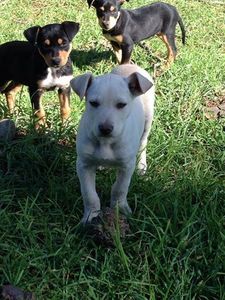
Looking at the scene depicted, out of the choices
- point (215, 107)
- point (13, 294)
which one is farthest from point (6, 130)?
point (215, 107)

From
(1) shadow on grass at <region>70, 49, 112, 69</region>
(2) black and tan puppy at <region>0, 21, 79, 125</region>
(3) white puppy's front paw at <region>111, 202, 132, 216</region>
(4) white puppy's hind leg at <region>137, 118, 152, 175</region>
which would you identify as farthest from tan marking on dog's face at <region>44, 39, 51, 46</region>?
(3) white puppy's front paw at <region>111, 202, 132, 216</region>

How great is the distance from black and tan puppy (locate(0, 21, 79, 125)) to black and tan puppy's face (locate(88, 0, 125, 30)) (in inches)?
70.3

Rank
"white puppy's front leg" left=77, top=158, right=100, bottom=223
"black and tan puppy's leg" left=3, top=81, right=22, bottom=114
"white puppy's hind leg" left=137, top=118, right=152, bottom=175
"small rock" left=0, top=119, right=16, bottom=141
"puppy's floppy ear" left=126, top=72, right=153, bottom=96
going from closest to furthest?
"puppy's floppy ear" left=126, top=72, right=153, bottom=96 → "white puppy's front leg" left=77, top=158, right=100, bottom=223 → "white puppy's hind leg" left=137, top=118, right=152, bottom=175 → "small rock" left=0, top=119, right=16, bottom=141 → "black and tan puppy's leg" left=3, top=81, right=22, bottom=114

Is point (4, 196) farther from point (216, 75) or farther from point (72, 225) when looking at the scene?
point (216, 75)

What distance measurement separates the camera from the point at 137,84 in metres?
3.63

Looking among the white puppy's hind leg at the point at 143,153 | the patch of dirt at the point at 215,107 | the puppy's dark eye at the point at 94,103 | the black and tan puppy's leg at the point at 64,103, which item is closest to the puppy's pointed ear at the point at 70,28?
the black and tan puppy's leg at the point at 64,103

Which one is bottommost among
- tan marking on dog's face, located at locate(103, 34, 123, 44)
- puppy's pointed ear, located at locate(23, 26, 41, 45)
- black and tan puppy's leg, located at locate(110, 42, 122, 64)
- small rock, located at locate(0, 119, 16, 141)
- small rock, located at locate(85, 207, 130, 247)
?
black and tan puppy's leg, located at locate(110, 42, 122, 64)

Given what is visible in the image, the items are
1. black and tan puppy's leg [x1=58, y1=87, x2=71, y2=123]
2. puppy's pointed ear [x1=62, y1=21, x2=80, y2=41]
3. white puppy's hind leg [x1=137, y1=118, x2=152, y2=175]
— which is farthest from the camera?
puppy's pointed ear [x1=62, y1=21, x2=80, y2=41]

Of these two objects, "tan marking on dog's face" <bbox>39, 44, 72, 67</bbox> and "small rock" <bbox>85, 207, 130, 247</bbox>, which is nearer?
"small rock" <bbox>85, 207, 130, 247</bbox>

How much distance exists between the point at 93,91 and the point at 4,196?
112cm

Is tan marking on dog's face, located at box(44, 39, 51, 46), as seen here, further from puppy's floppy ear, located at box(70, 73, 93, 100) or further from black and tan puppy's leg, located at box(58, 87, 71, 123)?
puppy's floppy ear, located at box(70, 73, 93, 100)

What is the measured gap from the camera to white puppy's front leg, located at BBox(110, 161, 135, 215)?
3.76 m

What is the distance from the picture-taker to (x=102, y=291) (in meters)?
3.10

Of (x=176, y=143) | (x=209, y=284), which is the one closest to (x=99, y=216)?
(x=209, y=284)
